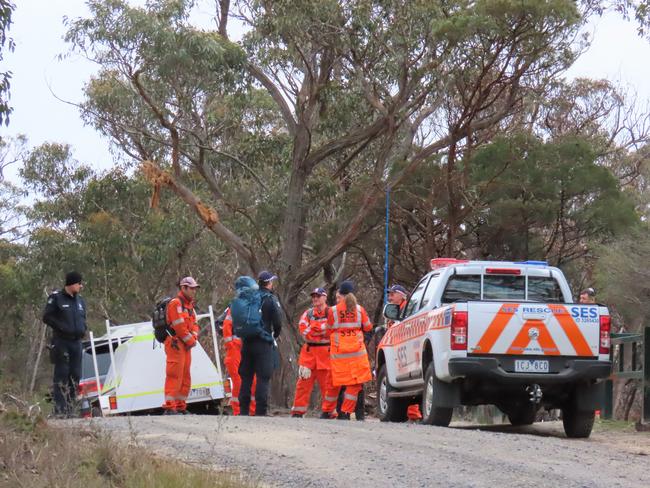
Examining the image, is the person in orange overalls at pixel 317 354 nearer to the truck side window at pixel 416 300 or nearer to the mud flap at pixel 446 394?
the truck side window at pixel 416 300

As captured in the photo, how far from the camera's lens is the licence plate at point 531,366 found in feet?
41.8

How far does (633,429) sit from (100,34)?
1559cm

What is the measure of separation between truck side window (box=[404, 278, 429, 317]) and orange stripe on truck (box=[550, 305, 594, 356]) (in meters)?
2.25

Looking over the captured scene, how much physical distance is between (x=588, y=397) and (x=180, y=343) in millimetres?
4868

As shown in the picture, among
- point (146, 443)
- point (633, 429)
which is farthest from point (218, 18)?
point (146, 443)

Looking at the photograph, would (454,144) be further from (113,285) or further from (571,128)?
(113,285)

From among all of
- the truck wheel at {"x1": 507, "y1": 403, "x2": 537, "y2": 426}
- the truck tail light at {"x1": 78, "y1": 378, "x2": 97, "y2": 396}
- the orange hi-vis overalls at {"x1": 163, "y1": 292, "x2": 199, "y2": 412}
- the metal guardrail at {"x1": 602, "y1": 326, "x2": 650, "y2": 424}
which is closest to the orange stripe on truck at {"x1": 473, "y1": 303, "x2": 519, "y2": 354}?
the truck wheel at {"x1": 507, "y1": 403, "x2": 537, "y2": 426}

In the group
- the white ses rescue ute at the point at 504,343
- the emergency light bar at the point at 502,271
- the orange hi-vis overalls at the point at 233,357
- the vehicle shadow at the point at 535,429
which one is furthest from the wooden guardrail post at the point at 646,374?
the orange hi-vis overalls at the point at 233,357

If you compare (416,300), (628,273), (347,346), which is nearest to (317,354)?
(347,346)

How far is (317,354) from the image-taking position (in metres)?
15.8

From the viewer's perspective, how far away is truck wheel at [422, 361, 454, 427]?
43.6 ft

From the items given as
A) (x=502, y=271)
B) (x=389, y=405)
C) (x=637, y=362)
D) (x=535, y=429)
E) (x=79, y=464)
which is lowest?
(x=79, y=464)

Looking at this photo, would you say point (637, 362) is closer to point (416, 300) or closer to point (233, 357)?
point (416, 300)

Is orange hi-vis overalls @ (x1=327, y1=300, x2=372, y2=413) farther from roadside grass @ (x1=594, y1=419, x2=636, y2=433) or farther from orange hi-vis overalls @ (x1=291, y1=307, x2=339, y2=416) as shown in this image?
roadside grass @ (x1=594, y1=419, x2=636, y2=433)
